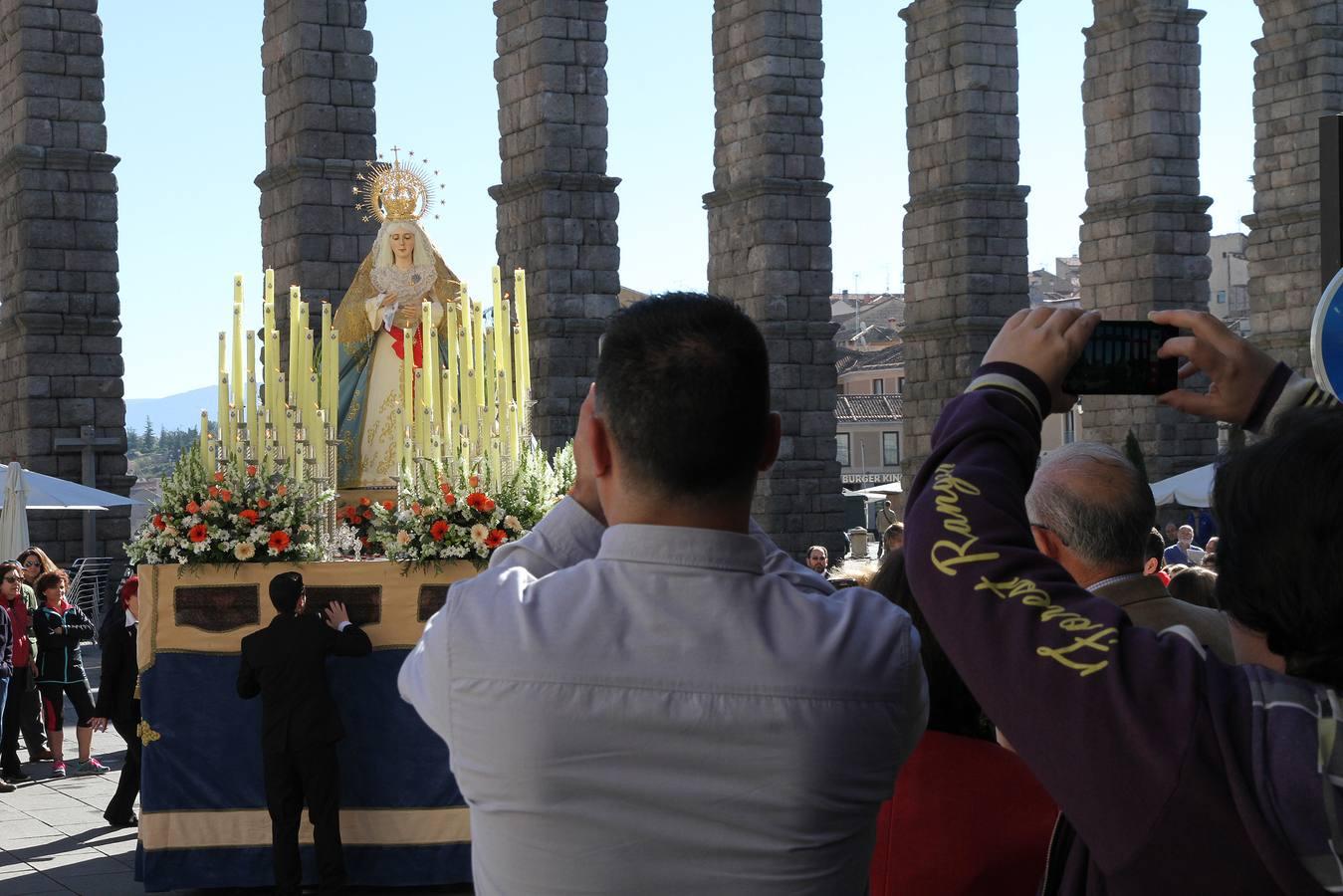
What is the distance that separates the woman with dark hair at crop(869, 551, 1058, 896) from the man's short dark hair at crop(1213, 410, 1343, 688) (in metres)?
0.94

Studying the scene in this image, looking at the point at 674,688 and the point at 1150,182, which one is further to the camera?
the point at 1150,182

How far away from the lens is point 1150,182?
25.4m

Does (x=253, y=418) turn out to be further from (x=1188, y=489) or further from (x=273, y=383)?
(x=1188, y=489)

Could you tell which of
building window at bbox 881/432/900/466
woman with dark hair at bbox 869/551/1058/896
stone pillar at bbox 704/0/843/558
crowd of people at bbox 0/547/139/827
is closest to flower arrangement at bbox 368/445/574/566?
crowd of people at bbox 0/547/139/827

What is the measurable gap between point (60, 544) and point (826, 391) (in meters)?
10.0

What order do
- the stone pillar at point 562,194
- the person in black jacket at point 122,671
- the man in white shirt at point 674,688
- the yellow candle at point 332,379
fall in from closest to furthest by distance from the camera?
the man in white shirt at point 674,688
the yellow candle at point 332,379
the person in black jacket at point 122,671
the stone pillar at point 562,194

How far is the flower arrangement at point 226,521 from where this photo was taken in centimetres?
822

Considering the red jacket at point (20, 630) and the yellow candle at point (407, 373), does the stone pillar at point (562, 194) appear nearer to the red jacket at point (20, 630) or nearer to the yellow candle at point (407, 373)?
the red jacket at point (20, 630)

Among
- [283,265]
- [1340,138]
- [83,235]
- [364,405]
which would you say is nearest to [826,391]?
[283,265]

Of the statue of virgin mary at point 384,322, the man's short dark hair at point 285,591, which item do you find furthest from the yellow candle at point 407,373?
the man's short dark hair at point 285,591

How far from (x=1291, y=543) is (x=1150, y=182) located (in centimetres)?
2466

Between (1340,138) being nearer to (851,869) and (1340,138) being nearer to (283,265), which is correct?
(851,869)

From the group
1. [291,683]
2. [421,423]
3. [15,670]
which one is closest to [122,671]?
[15,670]

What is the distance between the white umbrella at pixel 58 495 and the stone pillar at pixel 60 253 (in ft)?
4.55
